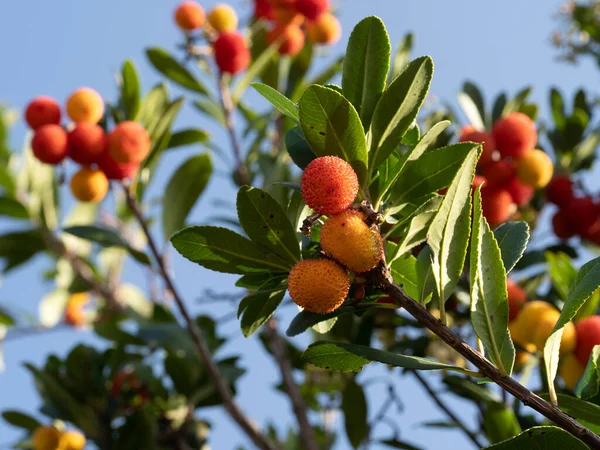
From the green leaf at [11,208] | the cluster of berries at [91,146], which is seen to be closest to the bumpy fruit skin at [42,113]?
the cluster of berries at [91,146]

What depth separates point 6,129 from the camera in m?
3.75

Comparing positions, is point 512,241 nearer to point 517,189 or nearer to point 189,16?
point 517,189

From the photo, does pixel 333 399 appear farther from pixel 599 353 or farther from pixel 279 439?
pixel 599 353

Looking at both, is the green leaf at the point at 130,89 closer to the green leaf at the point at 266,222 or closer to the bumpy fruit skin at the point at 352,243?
the green leaf at the point at 266,222

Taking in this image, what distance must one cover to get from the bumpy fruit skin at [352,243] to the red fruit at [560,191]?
1.79 m

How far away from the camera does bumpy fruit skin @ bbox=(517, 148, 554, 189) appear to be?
86.0 inches

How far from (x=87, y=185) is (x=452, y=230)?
4.82 feet

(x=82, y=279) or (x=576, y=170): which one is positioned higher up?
(x=576, y=170)

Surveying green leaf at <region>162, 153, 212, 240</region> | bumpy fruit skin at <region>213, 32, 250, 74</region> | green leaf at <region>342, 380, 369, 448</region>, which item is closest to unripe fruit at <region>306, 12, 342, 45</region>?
bumpy fruit skin at <region>213, 32, 250, 74</region>

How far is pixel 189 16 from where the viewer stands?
3084mm

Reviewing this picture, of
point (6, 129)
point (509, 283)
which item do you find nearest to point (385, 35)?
point (509, 283)

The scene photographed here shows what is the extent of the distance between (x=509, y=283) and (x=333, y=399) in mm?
1275

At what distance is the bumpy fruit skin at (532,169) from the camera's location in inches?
86.0

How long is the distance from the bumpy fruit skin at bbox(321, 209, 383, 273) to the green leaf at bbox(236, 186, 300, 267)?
111 millimetres
